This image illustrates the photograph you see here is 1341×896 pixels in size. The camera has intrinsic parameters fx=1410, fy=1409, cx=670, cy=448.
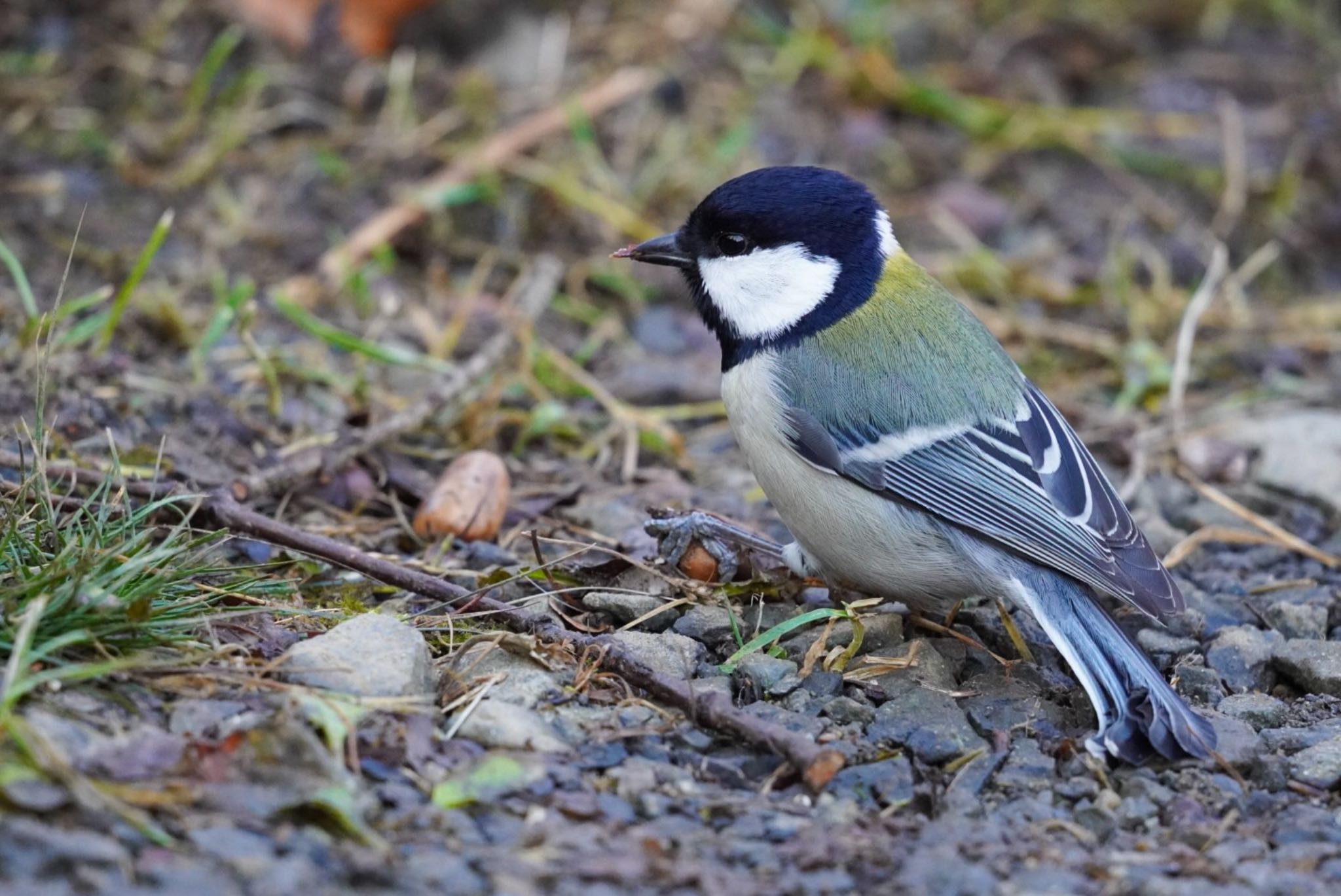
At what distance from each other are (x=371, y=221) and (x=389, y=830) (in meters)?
2.99

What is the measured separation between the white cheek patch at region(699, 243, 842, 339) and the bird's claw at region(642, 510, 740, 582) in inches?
16.5

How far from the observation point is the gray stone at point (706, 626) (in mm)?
2775

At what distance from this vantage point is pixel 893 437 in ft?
9.35

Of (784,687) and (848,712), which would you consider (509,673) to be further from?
(848,712)

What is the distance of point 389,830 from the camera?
78.5 inches

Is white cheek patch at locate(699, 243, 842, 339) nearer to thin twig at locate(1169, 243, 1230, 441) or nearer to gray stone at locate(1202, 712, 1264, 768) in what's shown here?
gray stone at locate(1202, 712, 1264, 768)

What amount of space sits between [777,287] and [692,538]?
577mm

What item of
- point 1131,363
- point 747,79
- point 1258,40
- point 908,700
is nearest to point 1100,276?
point 1131,363

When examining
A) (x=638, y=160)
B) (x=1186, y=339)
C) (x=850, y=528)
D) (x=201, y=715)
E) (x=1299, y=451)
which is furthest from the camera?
(x=638, y=160)

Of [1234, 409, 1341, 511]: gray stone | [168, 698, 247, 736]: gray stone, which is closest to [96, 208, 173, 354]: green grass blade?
[168, 698, 247, 736]: gray stone

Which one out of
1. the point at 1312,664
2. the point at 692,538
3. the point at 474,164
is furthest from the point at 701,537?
the point at 474,164

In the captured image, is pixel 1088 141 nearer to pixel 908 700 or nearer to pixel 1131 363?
pixel 1131 363

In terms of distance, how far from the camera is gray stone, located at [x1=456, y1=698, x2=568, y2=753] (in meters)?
2.26

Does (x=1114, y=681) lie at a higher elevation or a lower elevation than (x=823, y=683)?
higher
